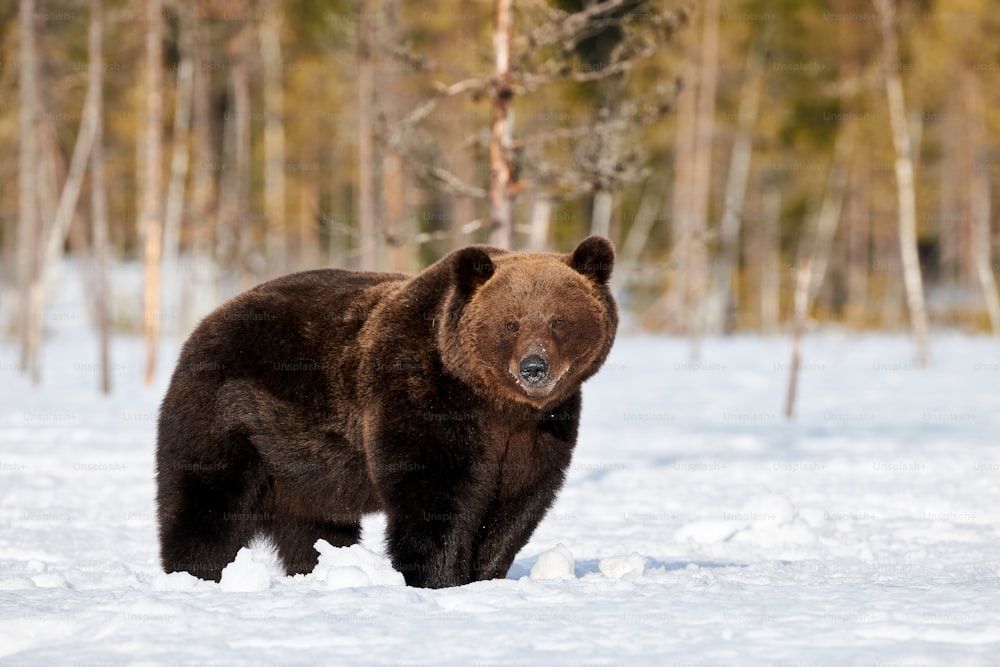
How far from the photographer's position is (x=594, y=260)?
222 inches

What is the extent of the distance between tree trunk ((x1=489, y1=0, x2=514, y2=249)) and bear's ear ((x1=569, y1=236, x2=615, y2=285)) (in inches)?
223

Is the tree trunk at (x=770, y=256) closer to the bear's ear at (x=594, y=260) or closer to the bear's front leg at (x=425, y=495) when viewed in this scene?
the bear's ear at (x=594, y=260)

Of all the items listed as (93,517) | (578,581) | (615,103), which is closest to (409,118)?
→ (615,103)

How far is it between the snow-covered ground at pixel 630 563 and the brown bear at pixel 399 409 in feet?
0.90

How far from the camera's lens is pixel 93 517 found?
8.47 metres

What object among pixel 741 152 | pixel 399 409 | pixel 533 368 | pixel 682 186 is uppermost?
pixel 741 152

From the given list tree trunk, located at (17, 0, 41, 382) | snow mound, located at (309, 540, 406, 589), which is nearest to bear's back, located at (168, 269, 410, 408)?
snow mound, located at (309, 540, 406, 589)

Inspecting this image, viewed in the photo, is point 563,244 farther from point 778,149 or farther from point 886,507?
point 886,507

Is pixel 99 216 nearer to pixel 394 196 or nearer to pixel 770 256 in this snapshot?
pixel 394 196

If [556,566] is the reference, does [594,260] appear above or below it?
above

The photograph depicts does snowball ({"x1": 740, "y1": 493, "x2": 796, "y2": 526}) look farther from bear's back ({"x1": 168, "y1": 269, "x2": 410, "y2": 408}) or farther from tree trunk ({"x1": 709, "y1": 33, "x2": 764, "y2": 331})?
tree trunk ({"x1": 709, "y1": 33, "x2": 764, "y2": 331})

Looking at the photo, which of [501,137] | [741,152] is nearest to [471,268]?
[501,137]

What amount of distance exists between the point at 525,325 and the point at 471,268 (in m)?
0.36

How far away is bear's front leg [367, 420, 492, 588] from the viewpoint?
5.19m
